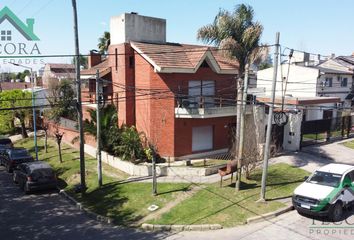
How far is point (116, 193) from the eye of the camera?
18.5 metres

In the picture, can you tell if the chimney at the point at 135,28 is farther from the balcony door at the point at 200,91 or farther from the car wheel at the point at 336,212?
the car wheel at the point at 336,212

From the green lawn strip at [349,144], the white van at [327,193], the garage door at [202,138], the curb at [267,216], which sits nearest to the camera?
the white van at [327,193]

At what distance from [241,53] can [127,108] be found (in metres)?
9.28

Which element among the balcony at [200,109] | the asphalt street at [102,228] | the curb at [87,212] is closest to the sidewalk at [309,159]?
the curb at [87,212]

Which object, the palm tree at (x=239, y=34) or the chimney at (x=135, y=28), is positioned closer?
the palm tree at (x=239, y=34)

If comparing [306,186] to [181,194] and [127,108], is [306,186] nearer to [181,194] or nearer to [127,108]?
[181,194]

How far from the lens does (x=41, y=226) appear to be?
1534 cm

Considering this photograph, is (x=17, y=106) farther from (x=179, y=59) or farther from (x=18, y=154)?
(x=179, y=59)

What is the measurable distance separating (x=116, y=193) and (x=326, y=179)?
10.6 metres

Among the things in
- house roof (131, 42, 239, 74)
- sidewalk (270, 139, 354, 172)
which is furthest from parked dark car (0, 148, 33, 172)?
sidewalk (270, 139, 354, 172)

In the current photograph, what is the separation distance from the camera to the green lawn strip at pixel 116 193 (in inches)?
642

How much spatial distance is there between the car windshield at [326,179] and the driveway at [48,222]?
23.7ft

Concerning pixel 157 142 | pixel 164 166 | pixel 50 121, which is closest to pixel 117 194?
pixel 164 166

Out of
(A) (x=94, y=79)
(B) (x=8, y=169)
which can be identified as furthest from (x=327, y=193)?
(B) (x=8, y=169)
